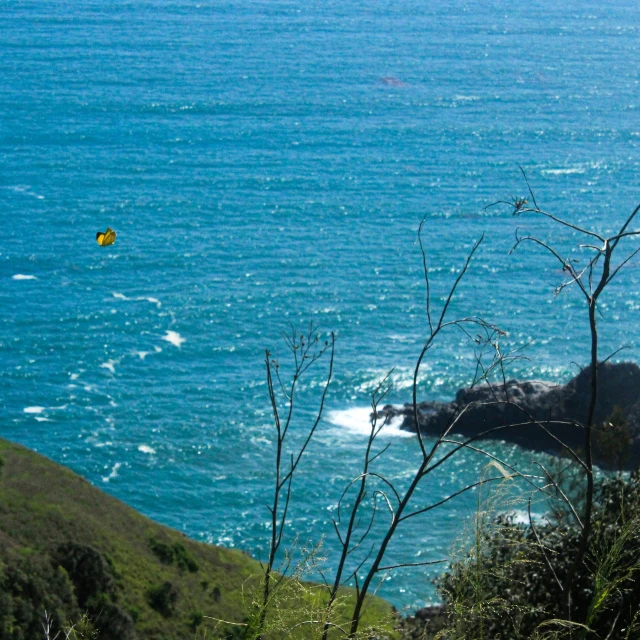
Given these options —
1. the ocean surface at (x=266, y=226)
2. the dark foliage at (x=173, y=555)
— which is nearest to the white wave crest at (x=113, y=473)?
the ocean surface at (x=266, y=226)

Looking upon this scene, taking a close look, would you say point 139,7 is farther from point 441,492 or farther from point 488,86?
point 441,492

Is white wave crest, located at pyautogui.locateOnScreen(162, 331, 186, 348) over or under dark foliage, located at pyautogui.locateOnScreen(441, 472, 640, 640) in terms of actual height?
over

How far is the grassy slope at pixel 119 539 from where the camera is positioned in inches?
1780

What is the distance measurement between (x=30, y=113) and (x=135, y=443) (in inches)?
3244

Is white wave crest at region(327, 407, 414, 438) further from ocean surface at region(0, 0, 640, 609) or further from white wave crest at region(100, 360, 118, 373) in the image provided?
white wave crest at region(100, 360, 118, 373)

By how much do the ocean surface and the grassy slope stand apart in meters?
8.54

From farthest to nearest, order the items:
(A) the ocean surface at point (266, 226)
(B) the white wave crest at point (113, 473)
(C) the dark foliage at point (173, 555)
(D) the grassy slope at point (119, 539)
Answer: (A) the ocean surface at point (266, 226) < (B) the white wave crest at point (113, 473) < (C) the dark foliage at point (173, 555) < (D) the grassy slope at point (119, 539)

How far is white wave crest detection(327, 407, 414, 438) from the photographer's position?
7831 cm

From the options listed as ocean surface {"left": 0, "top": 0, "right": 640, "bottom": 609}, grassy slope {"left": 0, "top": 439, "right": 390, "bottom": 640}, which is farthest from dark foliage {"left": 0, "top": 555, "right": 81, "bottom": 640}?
ocean surface {"left": 0, "top": 0, "right": 640, "bottom": 609}

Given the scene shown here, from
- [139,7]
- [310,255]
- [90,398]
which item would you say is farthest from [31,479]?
[139,7]

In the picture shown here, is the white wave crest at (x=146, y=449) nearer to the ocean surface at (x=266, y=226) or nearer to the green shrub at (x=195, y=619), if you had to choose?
the ocean surface at (x=266, y=226)

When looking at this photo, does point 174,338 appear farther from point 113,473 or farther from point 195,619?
point 195,619

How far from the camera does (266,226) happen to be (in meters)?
113

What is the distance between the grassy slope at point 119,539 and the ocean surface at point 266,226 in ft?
28.0
